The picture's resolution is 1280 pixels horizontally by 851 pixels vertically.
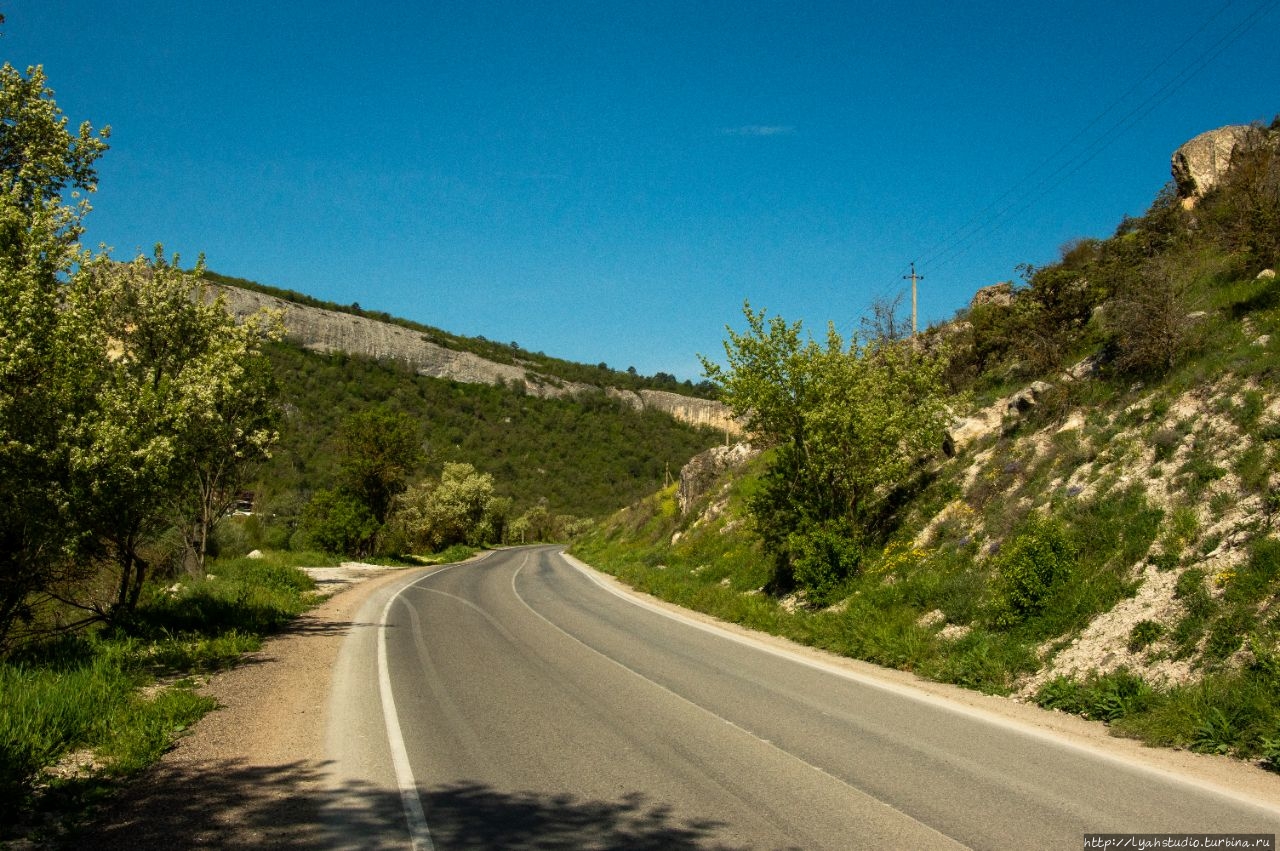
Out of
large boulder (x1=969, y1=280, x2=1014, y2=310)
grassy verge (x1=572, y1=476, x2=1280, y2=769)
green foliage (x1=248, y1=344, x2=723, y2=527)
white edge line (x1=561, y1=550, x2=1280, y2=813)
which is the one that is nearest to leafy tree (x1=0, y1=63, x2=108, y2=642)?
white edge line (x1=561, y1=550, x2=1280, y2=813)

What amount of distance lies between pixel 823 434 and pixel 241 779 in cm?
1319

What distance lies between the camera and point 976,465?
1681 cm

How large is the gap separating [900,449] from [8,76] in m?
19.0

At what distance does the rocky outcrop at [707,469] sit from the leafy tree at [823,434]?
1732cm

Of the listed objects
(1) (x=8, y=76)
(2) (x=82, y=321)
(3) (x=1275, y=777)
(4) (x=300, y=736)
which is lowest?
(4) (x=300, y=736)

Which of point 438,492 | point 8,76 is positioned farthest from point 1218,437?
point 438,492

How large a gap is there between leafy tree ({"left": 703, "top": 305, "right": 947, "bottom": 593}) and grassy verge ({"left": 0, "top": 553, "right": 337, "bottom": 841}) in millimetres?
11049

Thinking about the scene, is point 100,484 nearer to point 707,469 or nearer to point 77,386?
point 77,386

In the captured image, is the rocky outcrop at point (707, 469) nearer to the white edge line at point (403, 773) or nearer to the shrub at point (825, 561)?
the shrub at point (825, 561)

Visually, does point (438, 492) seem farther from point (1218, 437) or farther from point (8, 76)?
point (1218, 437)

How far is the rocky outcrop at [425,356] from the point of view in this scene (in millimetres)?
121125

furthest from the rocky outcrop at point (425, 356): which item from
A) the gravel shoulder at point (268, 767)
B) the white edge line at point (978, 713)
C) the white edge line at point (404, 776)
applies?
the white edge line at point (404, 776)

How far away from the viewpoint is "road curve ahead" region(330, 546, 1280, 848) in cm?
480

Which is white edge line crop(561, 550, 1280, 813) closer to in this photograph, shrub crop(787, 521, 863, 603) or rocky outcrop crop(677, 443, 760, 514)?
shrub crop(787, 521, 863, 603)
